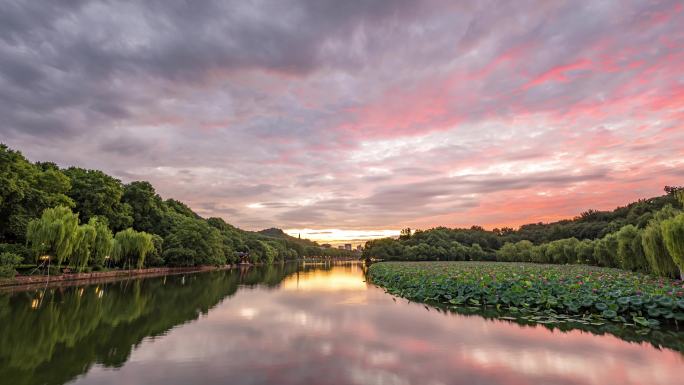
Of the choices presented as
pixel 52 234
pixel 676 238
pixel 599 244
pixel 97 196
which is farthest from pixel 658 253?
pixel 97 196

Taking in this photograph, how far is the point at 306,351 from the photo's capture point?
934cm

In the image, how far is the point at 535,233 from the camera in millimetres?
95688

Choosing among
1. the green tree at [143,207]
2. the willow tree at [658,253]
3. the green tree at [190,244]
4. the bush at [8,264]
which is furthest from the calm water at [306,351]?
the green tree at [143,207]

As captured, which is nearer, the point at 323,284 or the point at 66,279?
the point at 66,279

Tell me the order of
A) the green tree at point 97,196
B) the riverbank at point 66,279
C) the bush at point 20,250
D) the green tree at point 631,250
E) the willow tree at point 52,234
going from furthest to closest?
1. the green tree at point 97,196
2. the green tree at point 631,250
3. the bush at point 20,250
4. the willow tree at point 52,234
5. the riverbank at point 66,279

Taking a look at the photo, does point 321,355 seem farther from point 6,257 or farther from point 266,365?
point 6,257

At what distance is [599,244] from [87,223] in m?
56.2

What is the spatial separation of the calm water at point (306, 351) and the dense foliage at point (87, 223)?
1528 centimetres

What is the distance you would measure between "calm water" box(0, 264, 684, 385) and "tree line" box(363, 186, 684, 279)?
1233 centimetres

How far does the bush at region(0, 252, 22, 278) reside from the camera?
2239 centimetres

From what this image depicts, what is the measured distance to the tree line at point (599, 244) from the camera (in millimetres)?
21031

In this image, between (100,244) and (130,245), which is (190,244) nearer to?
(130,245)

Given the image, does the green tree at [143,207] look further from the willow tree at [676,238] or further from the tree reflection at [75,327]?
the willow tree at [676,238]

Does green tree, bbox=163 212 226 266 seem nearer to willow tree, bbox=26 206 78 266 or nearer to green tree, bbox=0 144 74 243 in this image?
green tree, bbox=0 144 74 243
